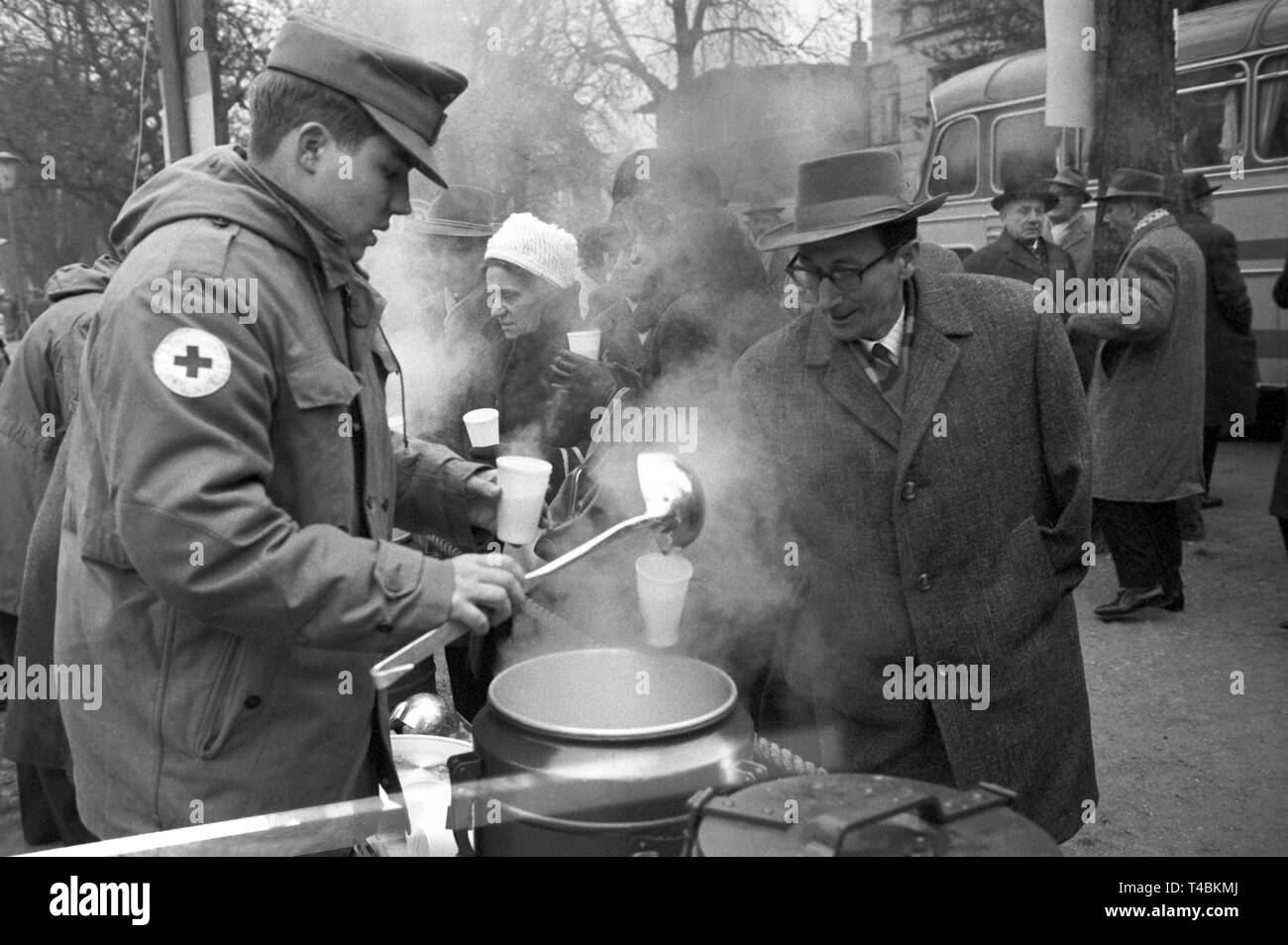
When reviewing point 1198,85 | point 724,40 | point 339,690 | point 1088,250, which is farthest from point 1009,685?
point 1198,85

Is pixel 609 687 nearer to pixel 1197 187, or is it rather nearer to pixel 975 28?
pixel 1197 187

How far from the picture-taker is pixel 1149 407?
5953mm

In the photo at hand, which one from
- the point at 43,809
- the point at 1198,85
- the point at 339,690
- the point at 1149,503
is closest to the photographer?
the point at 339,690

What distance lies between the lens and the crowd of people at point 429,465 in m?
1.74

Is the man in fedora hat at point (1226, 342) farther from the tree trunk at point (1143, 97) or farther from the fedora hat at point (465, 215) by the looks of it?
the fedora hat at point (465, 215)

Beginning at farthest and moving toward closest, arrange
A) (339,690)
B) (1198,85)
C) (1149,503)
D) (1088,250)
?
(1198,85), (1088,250), (1149,503), (339,690)

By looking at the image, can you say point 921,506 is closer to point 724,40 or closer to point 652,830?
point 652,830

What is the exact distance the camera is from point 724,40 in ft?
24.7

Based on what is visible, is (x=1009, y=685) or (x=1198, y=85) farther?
(x=1198, y=85)

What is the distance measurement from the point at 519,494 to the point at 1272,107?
10.5 m

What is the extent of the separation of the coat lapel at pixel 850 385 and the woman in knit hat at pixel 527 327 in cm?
153

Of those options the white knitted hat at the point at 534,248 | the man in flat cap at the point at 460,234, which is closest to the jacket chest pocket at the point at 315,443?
the white knitted hat at the point at 534,248

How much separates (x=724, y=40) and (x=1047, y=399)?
5698 mm
